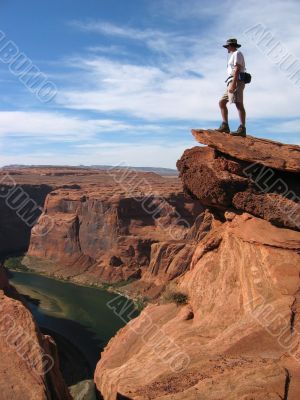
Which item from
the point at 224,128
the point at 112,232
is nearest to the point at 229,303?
the point at 224,128

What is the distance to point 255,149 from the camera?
14.8 meters

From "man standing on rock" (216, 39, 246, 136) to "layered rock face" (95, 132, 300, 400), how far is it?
658 millimetres

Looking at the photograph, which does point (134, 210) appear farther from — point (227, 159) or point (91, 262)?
point (227, 159)

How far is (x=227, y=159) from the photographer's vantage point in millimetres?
15195

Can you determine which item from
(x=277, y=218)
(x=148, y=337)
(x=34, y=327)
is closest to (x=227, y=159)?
(x=277, y=218)

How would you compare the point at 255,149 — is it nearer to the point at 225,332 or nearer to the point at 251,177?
the point at 251,177

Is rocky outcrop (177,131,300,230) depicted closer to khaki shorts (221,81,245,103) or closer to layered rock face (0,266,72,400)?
khaki shorts (221,81,245,103)

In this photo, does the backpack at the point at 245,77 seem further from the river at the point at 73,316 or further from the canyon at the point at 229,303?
the river at the point at 73,316

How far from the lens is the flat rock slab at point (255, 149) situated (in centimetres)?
1416

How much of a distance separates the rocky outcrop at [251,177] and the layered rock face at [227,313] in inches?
1.4

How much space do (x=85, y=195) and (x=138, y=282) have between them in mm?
19083

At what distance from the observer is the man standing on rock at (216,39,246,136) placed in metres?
14.3

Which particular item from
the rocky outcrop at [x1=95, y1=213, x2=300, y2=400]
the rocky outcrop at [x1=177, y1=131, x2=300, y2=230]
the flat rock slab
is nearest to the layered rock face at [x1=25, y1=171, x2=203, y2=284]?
the rocky outcrop at [x1=95, y1=213, x2=300, y2=400]

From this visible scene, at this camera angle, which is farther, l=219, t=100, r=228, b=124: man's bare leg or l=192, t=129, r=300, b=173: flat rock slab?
l=219, t=100, r=228, b=124: man's bare leg
